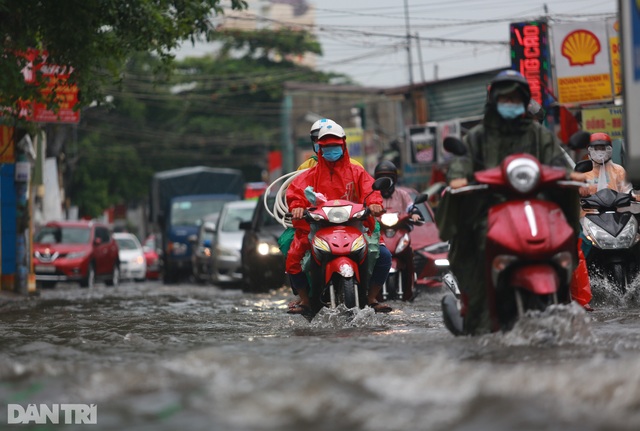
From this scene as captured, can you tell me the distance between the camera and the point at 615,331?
928cm

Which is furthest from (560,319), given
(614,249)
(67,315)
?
(67,315)

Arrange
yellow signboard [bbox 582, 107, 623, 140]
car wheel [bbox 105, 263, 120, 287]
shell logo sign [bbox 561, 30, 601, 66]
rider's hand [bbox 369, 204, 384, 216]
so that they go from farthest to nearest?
1. car wheel [bbox 105, 263, 120, 287]
2. shell logo sign [bbox 561, 30, 601, 66]
3. yellow signboard [bbox 582, 107, 623, 140]
4. rider's hand [bbox 369, 204, 384, 216]

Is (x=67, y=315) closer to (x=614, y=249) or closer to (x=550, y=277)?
(x=614, y=249)

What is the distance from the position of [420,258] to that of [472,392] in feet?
34.9

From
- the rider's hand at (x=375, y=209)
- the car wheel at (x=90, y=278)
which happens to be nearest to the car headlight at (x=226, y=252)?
the car wheel at (x=90, y=278)

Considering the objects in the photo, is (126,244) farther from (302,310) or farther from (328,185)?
(328,185)

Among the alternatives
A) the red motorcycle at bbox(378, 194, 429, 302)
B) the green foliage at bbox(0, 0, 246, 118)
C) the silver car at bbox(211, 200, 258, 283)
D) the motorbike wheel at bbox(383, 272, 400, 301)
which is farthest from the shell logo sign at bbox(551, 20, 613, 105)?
the motorbike wheel at bbox(383, 272, 400, 301)

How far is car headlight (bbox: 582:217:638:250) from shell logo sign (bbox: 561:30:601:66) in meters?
12.3

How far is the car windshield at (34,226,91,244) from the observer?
30.0 metres

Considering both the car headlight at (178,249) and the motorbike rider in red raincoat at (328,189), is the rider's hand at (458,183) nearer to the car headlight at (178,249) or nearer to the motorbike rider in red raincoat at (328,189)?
the motorbike rider in red raincoat at (328,189)

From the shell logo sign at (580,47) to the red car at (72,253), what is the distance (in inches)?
477

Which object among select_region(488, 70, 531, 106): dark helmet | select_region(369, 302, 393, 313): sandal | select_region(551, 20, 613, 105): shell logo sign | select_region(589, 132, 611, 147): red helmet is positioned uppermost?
select_region(551, 20, 613, 105): shell logo sign

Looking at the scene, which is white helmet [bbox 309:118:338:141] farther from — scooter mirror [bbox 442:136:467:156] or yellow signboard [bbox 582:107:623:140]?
yellow signboard [bbox 582:107:623:140]

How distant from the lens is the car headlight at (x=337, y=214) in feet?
34.6
